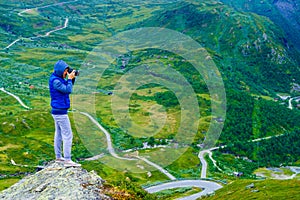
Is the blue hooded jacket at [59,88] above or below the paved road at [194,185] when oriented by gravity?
above

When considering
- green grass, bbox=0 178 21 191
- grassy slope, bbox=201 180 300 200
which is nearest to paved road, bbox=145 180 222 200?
grassy slope, bbox=201 180 300 200

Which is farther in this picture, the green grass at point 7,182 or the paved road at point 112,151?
the paved road at point 112,151

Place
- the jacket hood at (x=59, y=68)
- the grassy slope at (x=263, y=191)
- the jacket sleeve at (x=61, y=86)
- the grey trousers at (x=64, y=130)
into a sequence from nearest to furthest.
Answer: the jacket sleeve at (x=61, y=86)
the jacket hood at (x=59, y=68)
the grey trousers at (x=64, y=130)
the grassy slope at (x=263, y=191)

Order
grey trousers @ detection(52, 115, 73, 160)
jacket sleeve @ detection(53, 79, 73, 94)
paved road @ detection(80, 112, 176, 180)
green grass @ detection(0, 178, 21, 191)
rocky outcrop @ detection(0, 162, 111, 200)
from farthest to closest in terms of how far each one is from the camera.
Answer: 1. paved road @ detection(80, 112, 176, 180)
2. green grass @ detection(0, 178, 21, 191)
3. grey trousers @ detection(52, 115, 73, 160)
4. jacket sleeve @ detection(53, 79, 73, 94)
5. rocky outcrop @ detection(0, 162, 111, 200)

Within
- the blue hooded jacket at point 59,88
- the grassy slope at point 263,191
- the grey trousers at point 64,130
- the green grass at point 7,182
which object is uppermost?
the blue hooded jacket at point 59,88

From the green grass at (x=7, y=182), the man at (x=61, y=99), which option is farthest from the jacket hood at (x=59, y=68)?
the green grass at (x=7, y=182)

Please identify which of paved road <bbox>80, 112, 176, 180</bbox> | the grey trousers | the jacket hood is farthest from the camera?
paved road <bbox>80, 112, 176, 180</bbox>

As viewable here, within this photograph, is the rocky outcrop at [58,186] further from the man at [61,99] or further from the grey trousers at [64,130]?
the grey trousers at [64,130]

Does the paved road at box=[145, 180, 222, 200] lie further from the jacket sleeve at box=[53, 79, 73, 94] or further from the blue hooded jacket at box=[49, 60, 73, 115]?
the jacket sleeve at box=[53, 79, 73, 94]

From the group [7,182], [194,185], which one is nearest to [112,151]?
[194,185]
